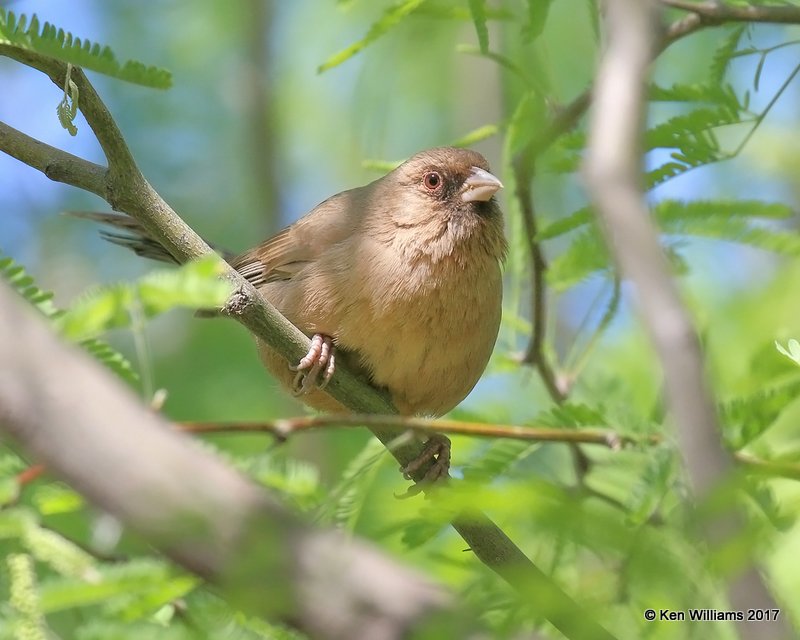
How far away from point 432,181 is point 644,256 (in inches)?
164

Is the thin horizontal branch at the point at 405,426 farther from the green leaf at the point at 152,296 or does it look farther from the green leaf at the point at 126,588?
the green leaf at the point at 126,588

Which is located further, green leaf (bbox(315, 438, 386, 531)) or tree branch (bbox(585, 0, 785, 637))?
green leaf (bbox(315, 438, 386, 531))

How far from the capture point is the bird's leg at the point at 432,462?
183 inches

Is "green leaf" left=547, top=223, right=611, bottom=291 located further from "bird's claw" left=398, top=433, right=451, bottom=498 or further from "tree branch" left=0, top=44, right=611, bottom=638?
"tree branch" left=0, top=44, right=611, bottom=638

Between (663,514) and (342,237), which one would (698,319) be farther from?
(342,237)

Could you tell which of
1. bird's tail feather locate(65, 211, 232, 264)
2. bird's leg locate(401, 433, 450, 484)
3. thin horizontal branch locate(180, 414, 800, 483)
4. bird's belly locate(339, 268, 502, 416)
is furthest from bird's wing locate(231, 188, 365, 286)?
thin horizontal branch locate(180, 414, 800, 483)

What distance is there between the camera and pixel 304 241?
5.52 metres

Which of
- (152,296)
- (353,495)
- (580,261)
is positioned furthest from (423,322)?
(152,296)

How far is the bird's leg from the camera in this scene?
4.64m

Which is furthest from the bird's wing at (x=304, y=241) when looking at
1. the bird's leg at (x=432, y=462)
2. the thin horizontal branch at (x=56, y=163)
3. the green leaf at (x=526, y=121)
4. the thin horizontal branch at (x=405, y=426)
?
the thin horizontal branch at (x=405, y=426)

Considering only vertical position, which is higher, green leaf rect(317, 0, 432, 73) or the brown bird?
green leaf rect(317, 0, 432, 73)

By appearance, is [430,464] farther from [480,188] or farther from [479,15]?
[479,15]

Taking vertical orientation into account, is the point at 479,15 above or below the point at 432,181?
above

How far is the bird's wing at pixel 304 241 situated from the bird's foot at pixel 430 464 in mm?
1147
